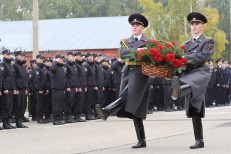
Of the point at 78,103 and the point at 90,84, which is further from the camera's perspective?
the point at 90,84

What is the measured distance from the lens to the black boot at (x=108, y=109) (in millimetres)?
11578

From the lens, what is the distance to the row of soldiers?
18.4m

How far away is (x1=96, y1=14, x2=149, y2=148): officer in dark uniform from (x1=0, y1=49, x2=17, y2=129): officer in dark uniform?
661 cm

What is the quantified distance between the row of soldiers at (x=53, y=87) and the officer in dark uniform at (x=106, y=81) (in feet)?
1.14

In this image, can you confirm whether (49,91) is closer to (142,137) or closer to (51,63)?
(51,63)

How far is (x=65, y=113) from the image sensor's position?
20594mm

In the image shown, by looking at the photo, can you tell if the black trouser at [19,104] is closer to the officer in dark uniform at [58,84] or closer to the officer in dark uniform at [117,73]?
the officer in dark uniform at [58,84]

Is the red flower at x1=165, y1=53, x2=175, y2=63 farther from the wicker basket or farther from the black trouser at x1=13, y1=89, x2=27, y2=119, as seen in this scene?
the black trouser at x1=13, y1=89, x2=27, y2=119

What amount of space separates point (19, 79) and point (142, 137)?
7351 mm

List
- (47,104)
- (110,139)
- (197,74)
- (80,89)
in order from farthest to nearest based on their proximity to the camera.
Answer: (47,104), (80,89), (110,139), (197,74)

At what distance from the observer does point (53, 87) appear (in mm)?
20344

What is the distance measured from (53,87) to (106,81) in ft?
12.6

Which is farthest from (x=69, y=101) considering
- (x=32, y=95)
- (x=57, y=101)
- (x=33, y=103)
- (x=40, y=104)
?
(x=32, y=95)

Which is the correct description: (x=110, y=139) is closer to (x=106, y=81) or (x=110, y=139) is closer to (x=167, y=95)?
(x=106, y=81)
